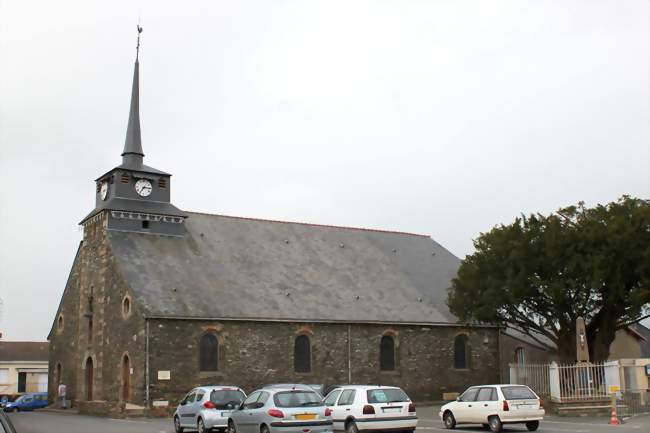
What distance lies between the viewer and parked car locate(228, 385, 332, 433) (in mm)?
17828

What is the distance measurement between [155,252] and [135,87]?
10.5 meters

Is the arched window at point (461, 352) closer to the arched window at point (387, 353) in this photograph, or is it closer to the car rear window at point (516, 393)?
the arched window at point (387, 353)

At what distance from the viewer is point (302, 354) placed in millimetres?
38031

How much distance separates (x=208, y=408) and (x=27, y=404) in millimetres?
30425

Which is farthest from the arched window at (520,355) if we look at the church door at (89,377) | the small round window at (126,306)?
the church door at (89,377)

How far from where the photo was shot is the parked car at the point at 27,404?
47.2 meters

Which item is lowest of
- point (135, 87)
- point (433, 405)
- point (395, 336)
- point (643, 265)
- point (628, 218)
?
point (433, 405)

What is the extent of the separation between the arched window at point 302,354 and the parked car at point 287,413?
60.7ft

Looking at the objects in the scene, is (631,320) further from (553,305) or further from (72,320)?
(72,320)

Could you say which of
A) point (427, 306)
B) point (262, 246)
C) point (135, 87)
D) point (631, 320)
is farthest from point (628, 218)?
point (135, 87)

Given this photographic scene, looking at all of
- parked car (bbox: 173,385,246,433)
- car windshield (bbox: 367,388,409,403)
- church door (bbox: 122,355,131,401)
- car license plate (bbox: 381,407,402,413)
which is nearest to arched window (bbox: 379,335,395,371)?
church door (bbox: 122,355,131,401)

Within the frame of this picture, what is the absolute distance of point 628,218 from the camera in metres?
32.2

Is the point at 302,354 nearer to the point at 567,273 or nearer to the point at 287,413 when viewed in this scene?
the point at 567,273

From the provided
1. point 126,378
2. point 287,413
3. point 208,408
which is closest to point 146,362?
point 126,378
